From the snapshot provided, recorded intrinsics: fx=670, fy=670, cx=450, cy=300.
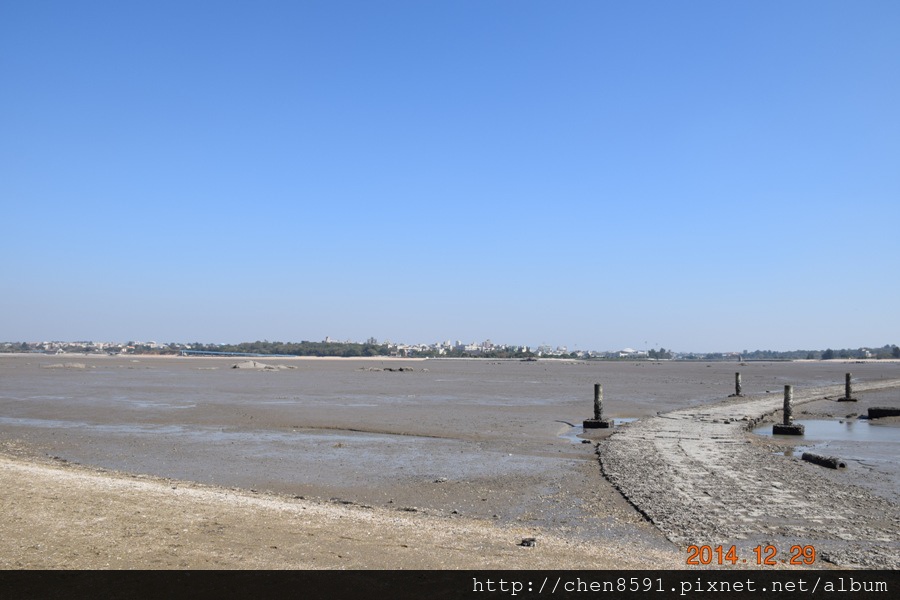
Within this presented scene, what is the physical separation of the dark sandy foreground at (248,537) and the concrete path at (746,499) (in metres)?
1.76

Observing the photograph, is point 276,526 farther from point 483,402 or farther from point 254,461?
point 483,402

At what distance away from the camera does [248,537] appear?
7.83m

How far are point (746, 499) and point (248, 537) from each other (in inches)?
324

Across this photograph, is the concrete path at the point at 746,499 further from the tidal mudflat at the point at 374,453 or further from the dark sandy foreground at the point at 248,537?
the dark sandy foreground at the point at 248,537

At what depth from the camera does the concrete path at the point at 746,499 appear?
8.67m

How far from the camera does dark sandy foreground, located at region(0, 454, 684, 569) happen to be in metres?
6.96

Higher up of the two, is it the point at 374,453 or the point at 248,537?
the point at 248,537
